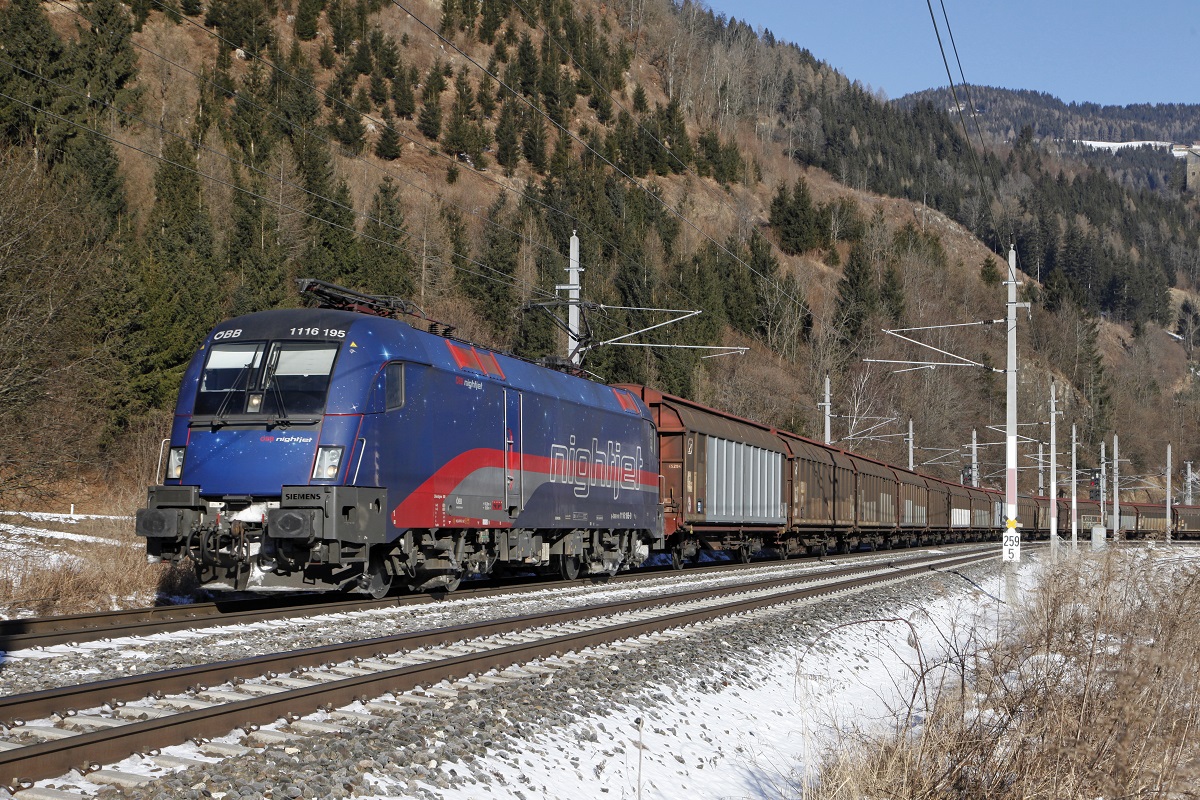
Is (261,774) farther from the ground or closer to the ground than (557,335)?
closer to the ground

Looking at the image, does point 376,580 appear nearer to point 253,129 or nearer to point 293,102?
point 253,129

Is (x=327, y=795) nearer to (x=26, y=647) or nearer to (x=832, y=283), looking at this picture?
(x=26, y=647)

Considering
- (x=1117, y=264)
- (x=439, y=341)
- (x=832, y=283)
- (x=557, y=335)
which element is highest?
(x=1117, y=264)

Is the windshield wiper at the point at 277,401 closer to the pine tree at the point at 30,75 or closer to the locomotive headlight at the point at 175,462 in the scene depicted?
the locomotive headlight at the point at 175,462

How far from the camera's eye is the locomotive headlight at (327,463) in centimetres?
1258

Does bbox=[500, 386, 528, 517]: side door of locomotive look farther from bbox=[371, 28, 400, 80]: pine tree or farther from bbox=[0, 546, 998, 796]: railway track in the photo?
bbox=[371, 28, 400, 80]: pine tree

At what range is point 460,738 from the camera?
711cm

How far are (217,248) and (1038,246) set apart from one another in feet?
479

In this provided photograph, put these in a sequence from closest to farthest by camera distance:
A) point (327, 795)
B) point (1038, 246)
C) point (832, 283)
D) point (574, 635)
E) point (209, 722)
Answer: point (327, 795)
point (209, 722)
point (574, 635)
point (832, 283)
point (1038, 246)

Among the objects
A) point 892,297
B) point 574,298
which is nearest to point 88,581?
point 574,298

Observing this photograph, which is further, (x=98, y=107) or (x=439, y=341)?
(x=98, y=107)

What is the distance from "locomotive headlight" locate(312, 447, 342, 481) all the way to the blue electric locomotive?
0.04 feet

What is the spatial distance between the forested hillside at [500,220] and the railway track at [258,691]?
36.5 ft

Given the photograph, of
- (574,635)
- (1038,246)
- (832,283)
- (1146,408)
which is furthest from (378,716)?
(1038,246)
